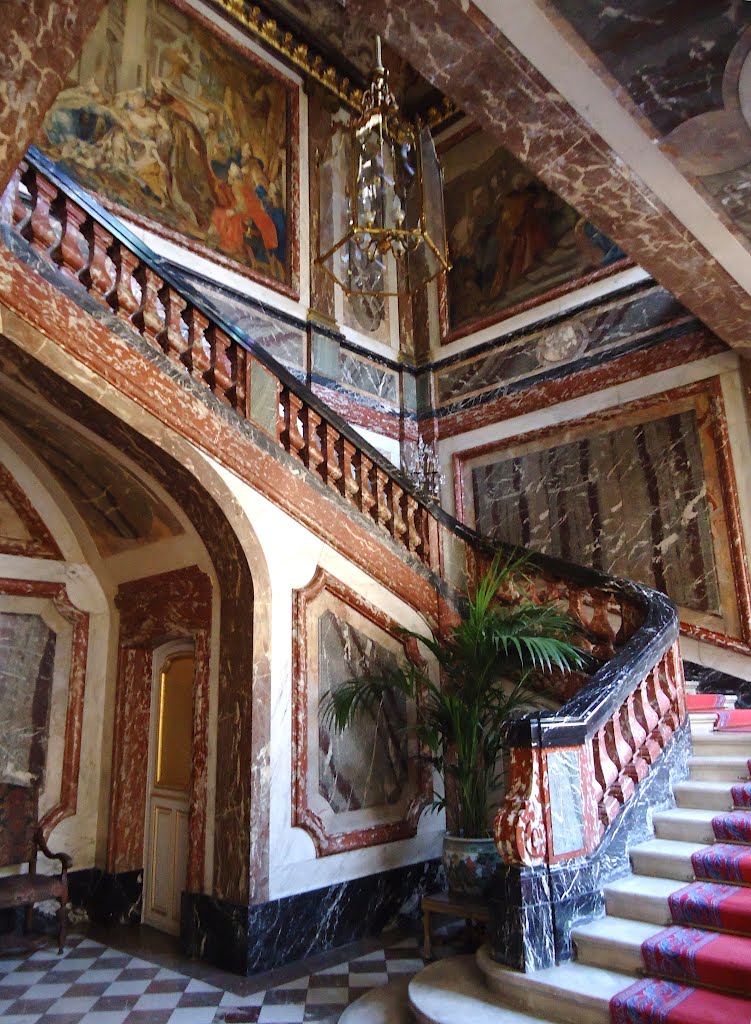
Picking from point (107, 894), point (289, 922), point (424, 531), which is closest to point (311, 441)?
point (424, 531)

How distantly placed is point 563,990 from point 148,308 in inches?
159

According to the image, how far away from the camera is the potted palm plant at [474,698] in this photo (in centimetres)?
434

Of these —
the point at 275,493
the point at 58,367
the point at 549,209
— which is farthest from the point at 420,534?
the point at 549,209

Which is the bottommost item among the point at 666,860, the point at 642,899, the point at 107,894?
the point at 107,894

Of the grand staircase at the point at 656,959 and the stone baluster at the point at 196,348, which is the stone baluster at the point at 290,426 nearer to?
the stone baluster at the point at 196,348

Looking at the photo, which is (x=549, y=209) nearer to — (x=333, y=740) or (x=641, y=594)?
(x=641, y=594)

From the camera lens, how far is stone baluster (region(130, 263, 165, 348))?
4.35m

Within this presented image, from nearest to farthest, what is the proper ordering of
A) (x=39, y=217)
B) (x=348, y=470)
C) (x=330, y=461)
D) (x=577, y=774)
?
Result: (x=577, y=774)
(x=39, y=217)
(x=330, y=461)
(x=348, y=470)

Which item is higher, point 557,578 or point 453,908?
point 557,578

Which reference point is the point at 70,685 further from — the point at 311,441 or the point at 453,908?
the point at 453,908

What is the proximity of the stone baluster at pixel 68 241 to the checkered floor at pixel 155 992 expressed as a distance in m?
3.83

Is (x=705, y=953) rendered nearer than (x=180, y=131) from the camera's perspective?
Yes

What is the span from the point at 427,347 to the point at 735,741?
627cm

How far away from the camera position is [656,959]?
290 cm
